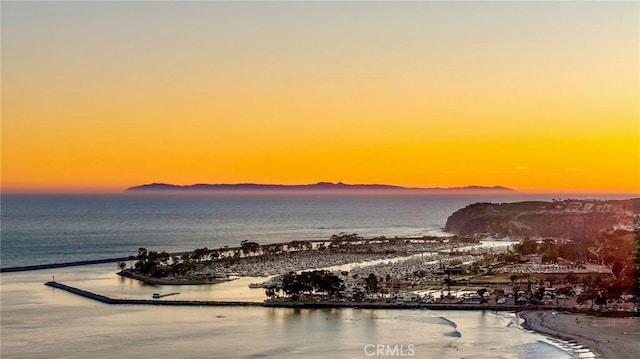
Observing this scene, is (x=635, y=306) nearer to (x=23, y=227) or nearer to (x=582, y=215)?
(x=582, y=215)

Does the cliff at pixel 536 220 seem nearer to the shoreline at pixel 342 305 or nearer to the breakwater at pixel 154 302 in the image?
the shoreline at pixel 342 305

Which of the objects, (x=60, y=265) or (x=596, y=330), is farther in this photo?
(x=60, y=265)

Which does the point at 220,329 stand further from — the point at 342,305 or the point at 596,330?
the point at 596,330

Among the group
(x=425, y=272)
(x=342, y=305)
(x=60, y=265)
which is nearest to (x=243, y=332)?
(x=342, y=305)

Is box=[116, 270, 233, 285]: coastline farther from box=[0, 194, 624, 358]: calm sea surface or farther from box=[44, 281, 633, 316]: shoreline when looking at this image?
box=[44, 281, 633, 316]: shoreline

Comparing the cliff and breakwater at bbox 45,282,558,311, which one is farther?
the cliff

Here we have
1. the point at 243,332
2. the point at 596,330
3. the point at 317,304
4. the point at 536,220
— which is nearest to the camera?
the point at 596,330

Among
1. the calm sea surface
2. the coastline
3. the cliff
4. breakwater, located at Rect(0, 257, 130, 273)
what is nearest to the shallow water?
the calm sea surface
